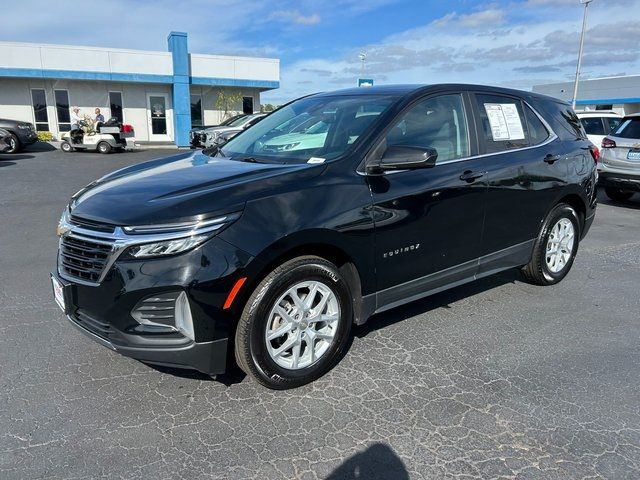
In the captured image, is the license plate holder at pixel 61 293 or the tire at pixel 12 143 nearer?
the license plate holder at pixel 61 293

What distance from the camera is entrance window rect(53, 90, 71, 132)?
25.8 m

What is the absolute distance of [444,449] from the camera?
8.82 feet

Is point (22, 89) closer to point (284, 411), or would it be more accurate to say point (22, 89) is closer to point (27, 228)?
point (27, 228)

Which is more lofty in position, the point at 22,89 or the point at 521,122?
the point at 22,89

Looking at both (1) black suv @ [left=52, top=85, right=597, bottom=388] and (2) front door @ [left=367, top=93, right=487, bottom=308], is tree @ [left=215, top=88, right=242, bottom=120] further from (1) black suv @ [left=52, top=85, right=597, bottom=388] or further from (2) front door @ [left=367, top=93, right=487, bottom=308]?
(2) front door @ [left=367, top=93, right=487, bottom=308]

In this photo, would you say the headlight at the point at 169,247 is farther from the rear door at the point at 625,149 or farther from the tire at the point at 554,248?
the rear door at the point at 625,149

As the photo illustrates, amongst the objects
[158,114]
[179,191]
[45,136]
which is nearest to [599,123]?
[179,191]

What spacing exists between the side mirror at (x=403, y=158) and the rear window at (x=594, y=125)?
11847 mm

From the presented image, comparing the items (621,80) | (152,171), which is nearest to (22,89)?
(152,171)

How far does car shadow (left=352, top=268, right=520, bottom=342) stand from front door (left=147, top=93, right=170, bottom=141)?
25660 millimetres

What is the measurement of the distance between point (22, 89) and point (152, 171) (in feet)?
86.6

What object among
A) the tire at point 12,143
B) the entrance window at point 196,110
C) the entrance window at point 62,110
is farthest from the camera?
the entrance window at point 196,110

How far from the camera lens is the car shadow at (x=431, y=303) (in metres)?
4.20

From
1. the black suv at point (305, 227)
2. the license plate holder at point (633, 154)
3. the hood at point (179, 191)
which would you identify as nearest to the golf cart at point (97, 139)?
the black suv at point (305, 227)
